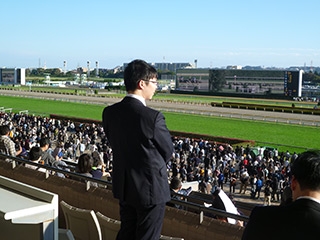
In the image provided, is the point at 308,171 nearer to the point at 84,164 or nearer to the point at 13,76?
the point at 84,164

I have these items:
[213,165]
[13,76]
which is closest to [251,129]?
[213,165]

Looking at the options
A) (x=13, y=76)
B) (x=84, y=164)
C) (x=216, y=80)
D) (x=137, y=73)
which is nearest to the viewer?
(x=137, y=73)

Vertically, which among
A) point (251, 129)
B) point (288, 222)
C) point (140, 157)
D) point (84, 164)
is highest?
point (140, 157)

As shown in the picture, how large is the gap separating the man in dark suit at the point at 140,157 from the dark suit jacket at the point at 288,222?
663mm

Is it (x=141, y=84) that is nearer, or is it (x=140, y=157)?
(x=140, y=157)

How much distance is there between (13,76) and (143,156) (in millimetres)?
147609

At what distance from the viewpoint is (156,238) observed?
2.69 metres

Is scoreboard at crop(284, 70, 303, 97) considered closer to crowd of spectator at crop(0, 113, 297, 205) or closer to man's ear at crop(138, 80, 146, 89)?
crowd of spectator at crop(0, 113, 297, 205)

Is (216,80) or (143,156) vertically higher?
(143,156)

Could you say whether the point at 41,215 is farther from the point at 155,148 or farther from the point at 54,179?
the point at 54,179

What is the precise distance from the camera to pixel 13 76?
469 ft

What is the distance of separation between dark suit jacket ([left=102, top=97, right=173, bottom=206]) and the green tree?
88846 millimetres

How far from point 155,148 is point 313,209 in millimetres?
977

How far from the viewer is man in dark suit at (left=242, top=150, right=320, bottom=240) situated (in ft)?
6.35
